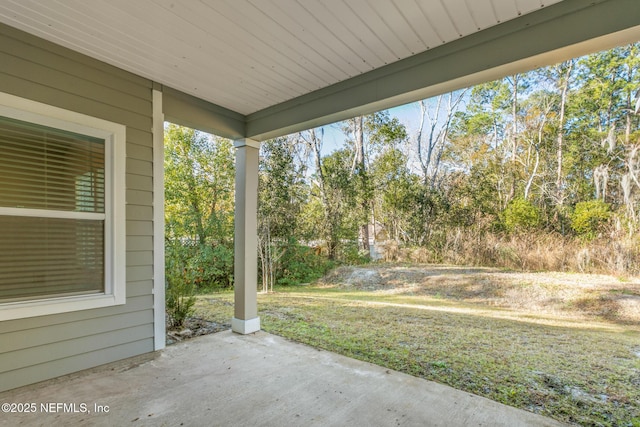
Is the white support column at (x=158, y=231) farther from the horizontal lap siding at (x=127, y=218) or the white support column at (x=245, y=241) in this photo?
the white support column at (x=245, y=241)

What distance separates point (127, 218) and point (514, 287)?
471cm

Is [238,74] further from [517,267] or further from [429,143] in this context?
[517,267]

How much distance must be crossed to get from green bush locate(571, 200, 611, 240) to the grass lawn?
60 cm

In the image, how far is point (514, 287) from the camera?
3.97 meters

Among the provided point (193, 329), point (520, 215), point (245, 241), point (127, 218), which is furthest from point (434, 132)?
point (193, 329)

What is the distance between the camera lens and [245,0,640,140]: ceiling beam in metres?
1.59

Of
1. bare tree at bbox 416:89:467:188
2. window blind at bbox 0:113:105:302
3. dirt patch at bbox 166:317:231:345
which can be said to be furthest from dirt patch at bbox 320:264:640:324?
window blind at bbox 0:113:105:302

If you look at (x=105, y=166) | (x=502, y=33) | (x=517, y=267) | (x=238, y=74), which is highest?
(x=238, y=74)

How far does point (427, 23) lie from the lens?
1.91 m

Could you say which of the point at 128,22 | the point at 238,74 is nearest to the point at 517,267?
the point at 238,74

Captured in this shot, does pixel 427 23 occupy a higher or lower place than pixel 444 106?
lower

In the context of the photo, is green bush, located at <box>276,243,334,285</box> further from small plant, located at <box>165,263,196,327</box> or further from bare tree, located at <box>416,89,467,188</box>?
bare tree, located at <box>416,89,467,188</box>

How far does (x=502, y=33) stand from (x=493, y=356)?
281 centimetres

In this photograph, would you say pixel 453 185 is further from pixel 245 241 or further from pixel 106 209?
pixel 106 209
